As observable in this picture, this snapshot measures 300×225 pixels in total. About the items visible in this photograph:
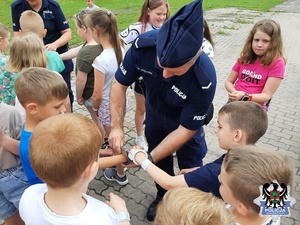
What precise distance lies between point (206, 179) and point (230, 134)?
40 centimetres

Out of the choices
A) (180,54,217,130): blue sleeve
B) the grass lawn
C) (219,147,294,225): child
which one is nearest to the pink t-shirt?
(180,54,217,130): blue sleeve

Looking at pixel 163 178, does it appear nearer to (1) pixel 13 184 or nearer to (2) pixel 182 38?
(2) pixel 182 38

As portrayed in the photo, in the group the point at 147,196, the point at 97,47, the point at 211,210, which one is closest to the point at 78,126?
the point at 211,210

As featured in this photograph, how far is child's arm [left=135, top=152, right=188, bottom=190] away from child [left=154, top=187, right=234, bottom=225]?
0.66 meters

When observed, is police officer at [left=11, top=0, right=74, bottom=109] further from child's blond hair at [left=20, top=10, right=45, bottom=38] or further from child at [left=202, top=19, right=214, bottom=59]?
child at [left=202, top=19, right=214, bottom=59]

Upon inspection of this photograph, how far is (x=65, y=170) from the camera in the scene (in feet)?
4.64

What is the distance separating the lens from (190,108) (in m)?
2.33

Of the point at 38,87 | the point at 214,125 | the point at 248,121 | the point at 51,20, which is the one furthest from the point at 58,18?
the point at 248,121

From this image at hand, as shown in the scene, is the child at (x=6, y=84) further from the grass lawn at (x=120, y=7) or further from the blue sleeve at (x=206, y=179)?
the grass lawn at (x=120, y=7)

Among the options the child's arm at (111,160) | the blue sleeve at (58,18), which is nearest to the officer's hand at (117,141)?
the child's arm at (111,160)

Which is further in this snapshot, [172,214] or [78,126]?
[78,126]

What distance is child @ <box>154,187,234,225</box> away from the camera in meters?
1.17

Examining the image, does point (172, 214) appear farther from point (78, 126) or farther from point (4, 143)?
point (4, 143)

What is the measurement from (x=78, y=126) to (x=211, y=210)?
28.7 inches
